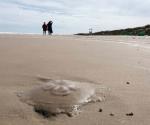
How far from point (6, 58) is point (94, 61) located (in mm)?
1263

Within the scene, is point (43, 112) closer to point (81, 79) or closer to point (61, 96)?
point (61, 96)

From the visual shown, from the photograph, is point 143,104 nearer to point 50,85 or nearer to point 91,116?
point 91,116

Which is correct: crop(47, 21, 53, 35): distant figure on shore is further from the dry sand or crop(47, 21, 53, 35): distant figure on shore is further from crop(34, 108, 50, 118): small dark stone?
crop(34, 108, 50, 118): small dark stone

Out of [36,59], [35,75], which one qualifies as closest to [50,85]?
[35,75]

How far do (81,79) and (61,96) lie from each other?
996mm

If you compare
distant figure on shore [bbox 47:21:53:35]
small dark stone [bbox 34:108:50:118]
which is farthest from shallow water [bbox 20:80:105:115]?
distant figure on shore [bbox 47:21:53:35]

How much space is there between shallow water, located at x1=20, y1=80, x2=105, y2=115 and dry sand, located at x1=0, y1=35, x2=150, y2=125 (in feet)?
0.26

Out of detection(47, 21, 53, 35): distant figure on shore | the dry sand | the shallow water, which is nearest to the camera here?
the dry sand

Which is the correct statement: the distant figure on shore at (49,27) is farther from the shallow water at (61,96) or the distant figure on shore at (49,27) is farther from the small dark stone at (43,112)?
the small dark stone at (43,112)

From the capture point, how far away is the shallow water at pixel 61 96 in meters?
3.33

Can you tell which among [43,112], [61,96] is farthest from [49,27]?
[43,112]

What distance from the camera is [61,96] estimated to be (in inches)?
139

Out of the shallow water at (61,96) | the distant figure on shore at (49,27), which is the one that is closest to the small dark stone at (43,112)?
the shallow water at (61,96)

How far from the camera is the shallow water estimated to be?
10.9ft
